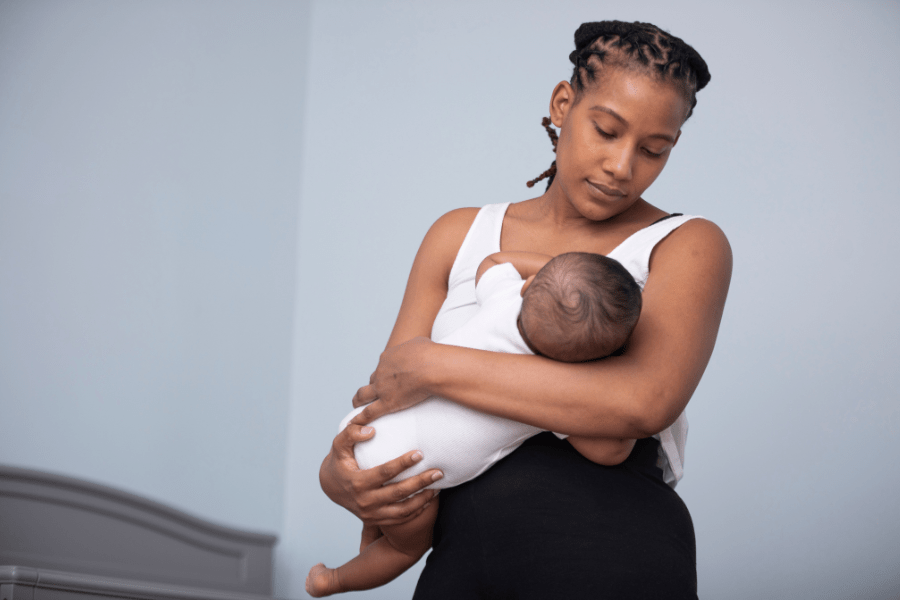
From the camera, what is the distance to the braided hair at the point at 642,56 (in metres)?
1.07

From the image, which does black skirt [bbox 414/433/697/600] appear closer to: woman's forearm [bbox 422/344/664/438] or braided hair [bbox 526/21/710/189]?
woman's forearm [bbox 422/344/664/438]

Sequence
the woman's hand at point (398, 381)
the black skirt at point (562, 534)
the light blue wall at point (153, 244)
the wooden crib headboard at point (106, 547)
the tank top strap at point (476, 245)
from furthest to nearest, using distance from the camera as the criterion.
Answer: the light blue wall at point (153, 244), the wooden crib headboard at point (106, 547), the tank top strap at point (476, 245), the woman's hand at point (398, 381), the black skirt at point (562, 534)

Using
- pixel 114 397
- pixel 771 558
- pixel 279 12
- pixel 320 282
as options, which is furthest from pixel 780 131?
pixel 114 397

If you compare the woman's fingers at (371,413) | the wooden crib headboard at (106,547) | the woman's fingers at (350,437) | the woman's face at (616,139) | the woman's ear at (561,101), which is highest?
the woman's ear at (561,101)

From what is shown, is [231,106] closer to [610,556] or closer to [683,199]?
[683,199]

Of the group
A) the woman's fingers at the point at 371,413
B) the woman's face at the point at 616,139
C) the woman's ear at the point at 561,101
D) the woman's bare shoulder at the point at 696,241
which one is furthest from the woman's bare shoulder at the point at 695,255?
the woman's fingers at the point at 371,413

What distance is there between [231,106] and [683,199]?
1.66m

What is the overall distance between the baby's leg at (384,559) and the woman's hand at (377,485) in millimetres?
26

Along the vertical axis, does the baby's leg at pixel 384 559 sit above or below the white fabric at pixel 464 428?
below

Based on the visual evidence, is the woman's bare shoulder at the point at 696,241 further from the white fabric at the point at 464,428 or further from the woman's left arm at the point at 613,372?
the white fabric at the point at 464,428

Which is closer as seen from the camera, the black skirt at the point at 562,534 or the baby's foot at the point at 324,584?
the black skirt at the point at 562,534

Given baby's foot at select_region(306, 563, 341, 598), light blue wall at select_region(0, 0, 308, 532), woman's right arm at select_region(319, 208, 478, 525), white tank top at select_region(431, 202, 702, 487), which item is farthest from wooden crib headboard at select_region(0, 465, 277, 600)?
white tank top at select_region(431, 202, 702, 487)

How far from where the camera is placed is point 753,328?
2.30 meters

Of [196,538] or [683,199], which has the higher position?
[683,199]
